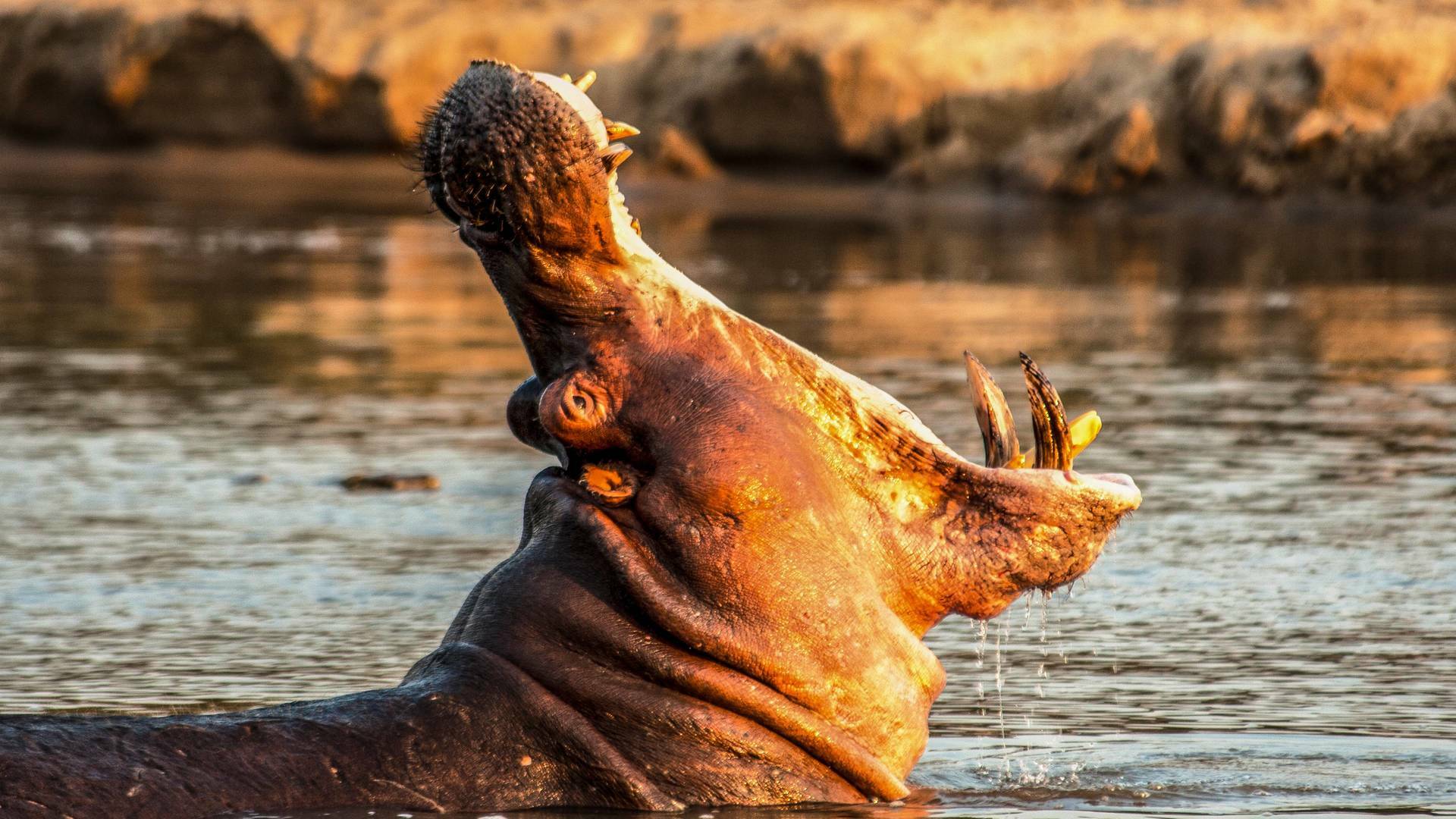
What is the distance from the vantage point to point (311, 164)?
141 ft

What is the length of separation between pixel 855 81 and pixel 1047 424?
30112 mm

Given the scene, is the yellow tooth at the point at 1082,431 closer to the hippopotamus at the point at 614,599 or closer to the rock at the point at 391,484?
the hippopotamus at the point at 614,599

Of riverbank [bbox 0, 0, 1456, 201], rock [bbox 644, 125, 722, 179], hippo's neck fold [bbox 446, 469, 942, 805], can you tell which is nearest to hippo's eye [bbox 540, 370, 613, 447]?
hippo's neck fold [bbox 446, 469, 942, 805]

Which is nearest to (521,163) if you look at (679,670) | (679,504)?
(679,504)

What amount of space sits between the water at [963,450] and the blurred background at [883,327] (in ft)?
0.10

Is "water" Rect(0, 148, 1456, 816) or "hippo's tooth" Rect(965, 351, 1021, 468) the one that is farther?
"water" Rect(0, 148, 1456, 816)

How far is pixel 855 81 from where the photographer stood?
114 ft

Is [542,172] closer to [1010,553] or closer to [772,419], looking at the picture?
[772,419]

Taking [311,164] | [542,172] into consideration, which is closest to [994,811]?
[542,172]

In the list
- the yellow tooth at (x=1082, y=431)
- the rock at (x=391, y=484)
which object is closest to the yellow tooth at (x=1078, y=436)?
the yellow tooth at (x=1082, y=431)

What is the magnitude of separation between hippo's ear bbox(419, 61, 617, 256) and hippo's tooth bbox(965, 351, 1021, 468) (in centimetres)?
74

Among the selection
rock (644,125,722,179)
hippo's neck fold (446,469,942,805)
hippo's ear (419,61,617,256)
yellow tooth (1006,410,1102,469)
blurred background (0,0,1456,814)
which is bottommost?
rock (644,125,722,179)

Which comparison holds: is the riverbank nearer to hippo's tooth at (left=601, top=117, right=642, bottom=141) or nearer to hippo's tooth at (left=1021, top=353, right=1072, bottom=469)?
hippo's tooth at (left=1021, top=353, right=1072, bottom=469)

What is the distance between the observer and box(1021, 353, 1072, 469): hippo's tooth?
16.1ft
